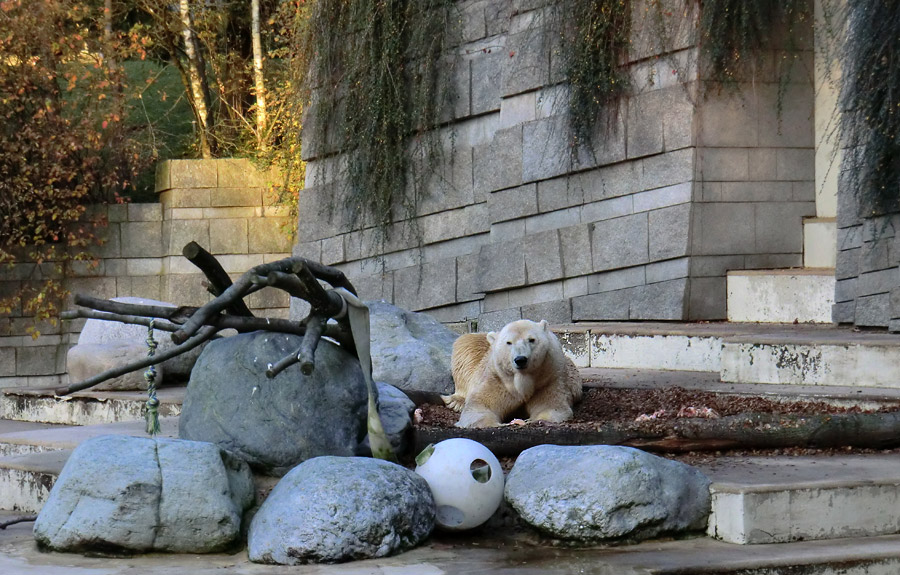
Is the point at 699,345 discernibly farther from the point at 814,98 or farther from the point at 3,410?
the point at 3,410

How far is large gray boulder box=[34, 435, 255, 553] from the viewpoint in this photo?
4.30 metres

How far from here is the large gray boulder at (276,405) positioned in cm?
486

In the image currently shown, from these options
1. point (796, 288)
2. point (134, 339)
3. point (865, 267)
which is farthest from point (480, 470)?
point (134, 339)

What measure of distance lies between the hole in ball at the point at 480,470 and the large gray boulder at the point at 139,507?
935mm

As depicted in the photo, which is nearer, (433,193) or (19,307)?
(433,193)

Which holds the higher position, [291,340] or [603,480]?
[291,340]

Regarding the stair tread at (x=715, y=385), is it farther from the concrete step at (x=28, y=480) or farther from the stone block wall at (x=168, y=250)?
the stone block wall at (x=168, y=250)

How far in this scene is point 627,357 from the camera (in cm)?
791

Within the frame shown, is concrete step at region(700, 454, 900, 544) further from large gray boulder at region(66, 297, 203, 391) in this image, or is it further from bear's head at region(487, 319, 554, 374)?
large gray boulder at region(66, 297, 203, 391)

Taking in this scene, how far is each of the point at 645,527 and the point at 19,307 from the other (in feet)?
32.0

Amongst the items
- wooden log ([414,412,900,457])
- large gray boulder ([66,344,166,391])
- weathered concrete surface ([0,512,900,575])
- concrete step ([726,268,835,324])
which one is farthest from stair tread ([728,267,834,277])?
large gray boulder ([66,344,166,391])

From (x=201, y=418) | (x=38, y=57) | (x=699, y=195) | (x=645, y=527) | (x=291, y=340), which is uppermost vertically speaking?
(x=38, y=57)

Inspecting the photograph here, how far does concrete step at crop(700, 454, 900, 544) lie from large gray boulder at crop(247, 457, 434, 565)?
1.15 m

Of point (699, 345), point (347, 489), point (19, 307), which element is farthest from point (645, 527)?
point (19, 307)
